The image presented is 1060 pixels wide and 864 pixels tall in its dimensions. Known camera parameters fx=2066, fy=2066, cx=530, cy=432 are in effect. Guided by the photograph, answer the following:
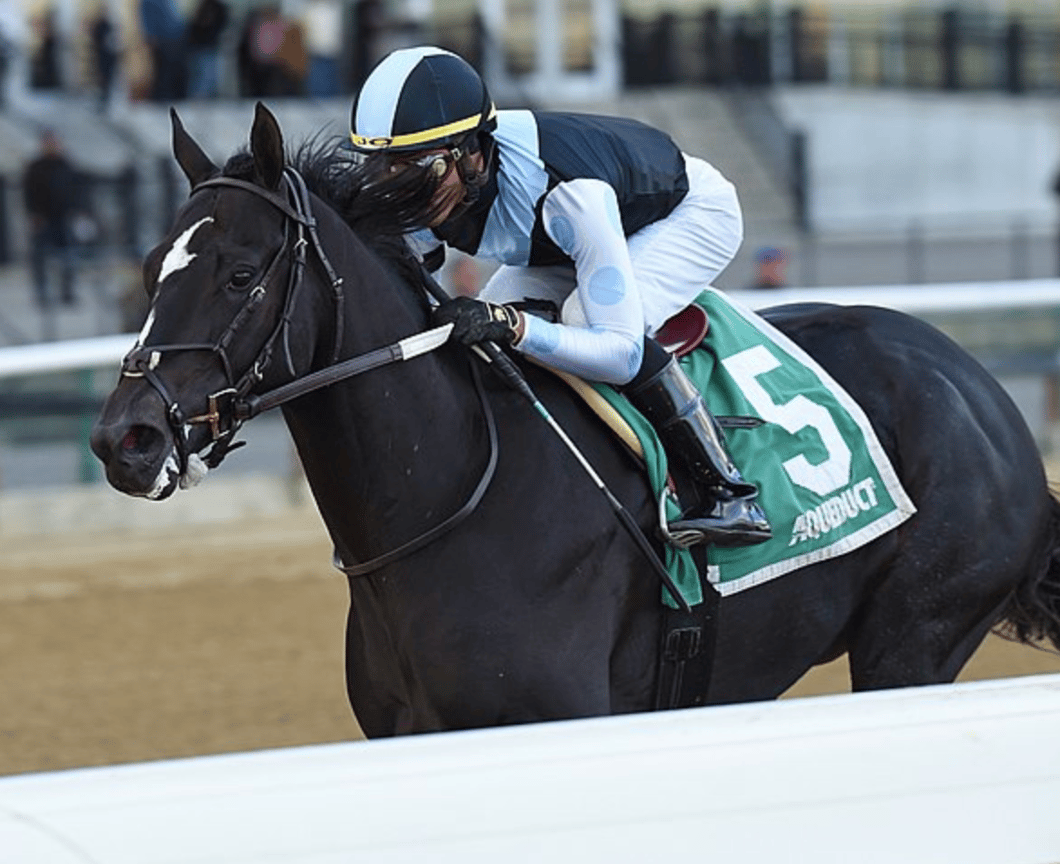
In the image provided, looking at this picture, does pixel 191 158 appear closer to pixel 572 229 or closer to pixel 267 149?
pixel 267 149

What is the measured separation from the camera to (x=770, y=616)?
4.10 m

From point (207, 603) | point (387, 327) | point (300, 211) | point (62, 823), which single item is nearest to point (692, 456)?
point (387, 327)

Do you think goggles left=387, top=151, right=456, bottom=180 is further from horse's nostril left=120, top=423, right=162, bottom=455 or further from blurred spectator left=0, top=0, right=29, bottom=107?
blurred spectator left=0, top=0, right=29, bottom=107

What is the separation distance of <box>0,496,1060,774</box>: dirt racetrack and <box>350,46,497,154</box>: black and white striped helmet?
257cm

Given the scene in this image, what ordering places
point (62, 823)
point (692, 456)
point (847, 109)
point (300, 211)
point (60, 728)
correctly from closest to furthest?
point (62, 823) → point (300, 211) → point (692, 456) → point (60, 728) → point (847, 109)

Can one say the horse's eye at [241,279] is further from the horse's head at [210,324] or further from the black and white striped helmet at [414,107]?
the black and white striped helmet at [414,107]

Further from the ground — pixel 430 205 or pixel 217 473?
pixel 430 205

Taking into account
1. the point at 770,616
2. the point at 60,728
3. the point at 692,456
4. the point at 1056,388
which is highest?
the point at 692,456

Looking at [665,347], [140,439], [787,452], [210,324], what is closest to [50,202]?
[665,347]

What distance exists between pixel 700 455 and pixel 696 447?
0.07 feet

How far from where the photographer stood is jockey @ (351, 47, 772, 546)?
367 cm

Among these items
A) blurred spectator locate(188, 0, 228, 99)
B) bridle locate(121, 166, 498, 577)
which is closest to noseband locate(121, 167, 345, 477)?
bridle locate(121, 166, 498, 577)

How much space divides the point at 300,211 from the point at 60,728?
299 centimetres

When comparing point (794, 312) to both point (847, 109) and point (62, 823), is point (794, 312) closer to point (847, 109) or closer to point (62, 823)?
point (62, 823)
